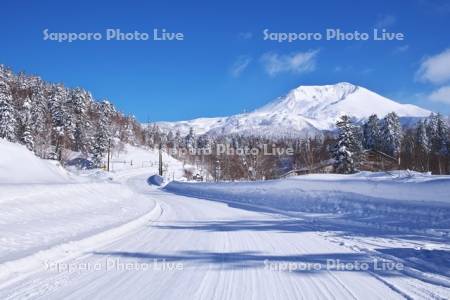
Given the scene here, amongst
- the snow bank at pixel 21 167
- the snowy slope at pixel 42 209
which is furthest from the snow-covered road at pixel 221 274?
the snow bank at pixel 21 167

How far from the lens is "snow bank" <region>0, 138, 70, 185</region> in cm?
1922

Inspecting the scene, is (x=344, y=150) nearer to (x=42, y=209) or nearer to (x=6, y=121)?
(x=42, y=209)

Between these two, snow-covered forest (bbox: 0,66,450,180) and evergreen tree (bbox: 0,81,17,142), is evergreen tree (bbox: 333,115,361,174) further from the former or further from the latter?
evergreen tree (bbox: 0,81,17,142)

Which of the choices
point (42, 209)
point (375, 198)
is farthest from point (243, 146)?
point (42, 209)

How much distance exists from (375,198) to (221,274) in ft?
40.4

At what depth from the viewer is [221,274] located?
→ 251 inches

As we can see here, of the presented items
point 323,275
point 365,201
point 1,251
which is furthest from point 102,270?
point 365,201

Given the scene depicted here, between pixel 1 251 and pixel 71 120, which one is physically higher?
pixel 71 120

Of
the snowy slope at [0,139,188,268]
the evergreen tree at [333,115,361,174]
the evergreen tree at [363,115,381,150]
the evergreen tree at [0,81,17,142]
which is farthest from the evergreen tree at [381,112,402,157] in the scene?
the snowy slope at [0,139,188,268]

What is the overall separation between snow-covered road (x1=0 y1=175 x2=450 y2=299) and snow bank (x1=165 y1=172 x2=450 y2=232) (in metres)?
5.23

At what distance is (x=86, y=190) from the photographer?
1798 centimetres

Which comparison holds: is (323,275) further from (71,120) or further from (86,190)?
(71,120)

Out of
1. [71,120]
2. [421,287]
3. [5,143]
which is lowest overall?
[421,287]

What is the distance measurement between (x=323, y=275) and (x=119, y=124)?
135m
